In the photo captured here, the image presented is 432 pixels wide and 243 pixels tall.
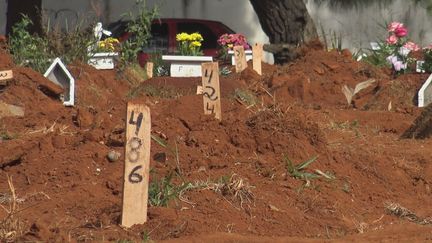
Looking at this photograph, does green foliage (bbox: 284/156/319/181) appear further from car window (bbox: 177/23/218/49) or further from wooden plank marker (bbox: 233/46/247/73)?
car window (bbox: 177/23/218/49)

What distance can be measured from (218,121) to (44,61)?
5284 mm

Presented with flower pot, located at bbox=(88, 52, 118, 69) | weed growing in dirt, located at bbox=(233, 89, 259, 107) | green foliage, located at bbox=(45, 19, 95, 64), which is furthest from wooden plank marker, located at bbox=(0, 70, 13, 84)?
flower pot, located at bbox=(88, 52, 118, 69)

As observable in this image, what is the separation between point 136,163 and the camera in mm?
5816

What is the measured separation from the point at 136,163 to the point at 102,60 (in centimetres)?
905

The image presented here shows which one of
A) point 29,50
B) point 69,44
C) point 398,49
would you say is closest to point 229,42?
point 398,49

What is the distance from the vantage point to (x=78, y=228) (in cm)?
599

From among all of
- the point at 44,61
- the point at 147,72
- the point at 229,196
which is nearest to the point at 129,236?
the point at 229,196

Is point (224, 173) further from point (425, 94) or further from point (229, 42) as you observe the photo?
point (229, 42)

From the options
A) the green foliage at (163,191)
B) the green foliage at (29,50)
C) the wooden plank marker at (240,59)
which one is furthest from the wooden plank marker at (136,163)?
the wooden plank marker at (240,59)

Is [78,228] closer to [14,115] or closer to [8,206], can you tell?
[8,206]

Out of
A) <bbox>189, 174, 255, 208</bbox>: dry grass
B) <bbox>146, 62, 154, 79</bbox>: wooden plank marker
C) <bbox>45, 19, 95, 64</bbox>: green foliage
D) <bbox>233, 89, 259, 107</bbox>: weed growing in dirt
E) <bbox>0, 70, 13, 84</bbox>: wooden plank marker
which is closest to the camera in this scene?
<bbox>189, 174, 255, 208</bbox>: dry grass

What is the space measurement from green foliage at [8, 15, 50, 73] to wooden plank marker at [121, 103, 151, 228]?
701 cm

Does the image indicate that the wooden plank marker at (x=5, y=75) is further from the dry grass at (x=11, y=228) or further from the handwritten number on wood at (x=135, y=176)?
the handwritten number on wood at (x=135, y=176)

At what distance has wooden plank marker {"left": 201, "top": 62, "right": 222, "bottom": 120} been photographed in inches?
318
